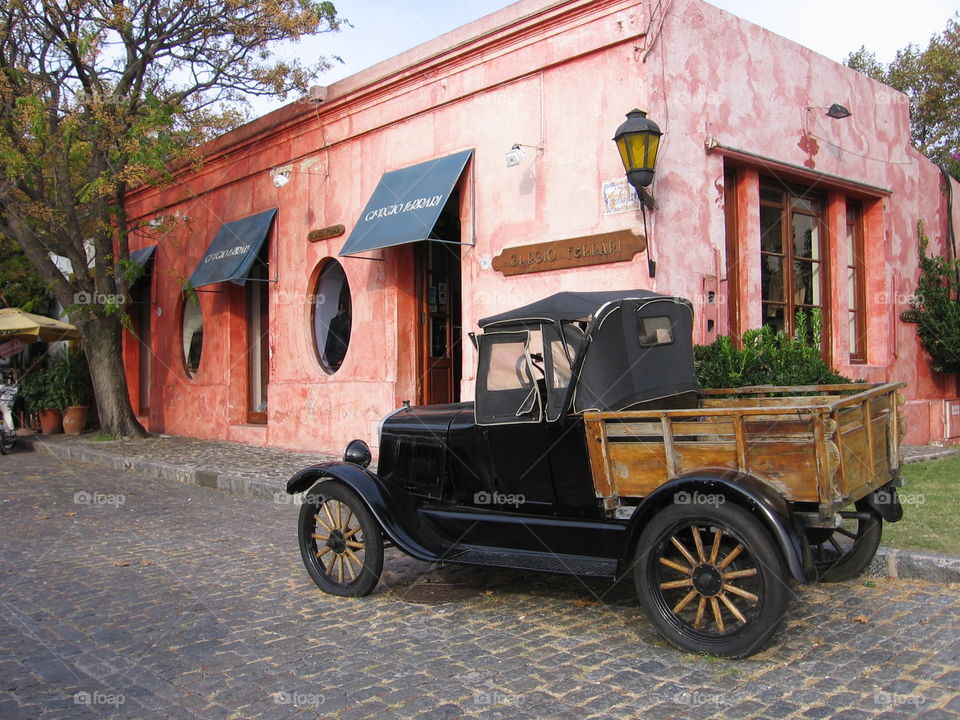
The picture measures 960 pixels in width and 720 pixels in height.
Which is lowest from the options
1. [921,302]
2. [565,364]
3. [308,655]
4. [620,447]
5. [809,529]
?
[308,655]

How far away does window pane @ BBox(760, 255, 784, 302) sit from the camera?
391 inches

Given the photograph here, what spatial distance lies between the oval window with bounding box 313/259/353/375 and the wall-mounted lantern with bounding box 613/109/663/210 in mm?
5617

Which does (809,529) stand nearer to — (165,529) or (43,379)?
(165,529)

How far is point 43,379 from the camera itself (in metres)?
17.6

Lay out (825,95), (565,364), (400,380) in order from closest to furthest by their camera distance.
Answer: (565,364) < (825,95) < (400,380)

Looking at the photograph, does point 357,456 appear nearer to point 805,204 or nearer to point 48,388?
point 805,204

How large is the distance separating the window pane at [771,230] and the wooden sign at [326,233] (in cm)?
583

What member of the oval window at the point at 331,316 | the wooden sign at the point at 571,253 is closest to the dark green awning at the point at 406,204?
the wooden sign at the point at 571,253

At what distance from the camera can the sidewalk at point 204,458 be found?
9883 millimetres

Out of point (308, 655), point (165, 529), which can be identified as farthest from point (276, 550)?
point (308, 655)

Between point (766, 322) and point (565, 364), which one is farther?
point (766, 322)

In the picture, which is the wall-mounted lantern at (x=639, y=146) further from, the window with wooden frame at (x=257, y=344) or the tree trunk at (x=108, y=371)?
the tree trunk at (x=108, y=371)

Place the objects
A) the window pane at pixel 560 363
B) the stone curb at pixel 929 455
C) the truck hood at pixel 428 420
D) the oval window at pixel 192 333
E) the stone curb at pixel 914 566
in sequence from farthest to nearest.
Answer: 1. the oval window at pixel 192 333
2. the stone curb at pixel 929 455
3. the truck hood at pixel 428 420
4. the stone curb at pixel 914 566
5. the window pane at pixel 560 363

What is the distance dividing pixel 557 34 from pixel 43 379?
45.2 feet
